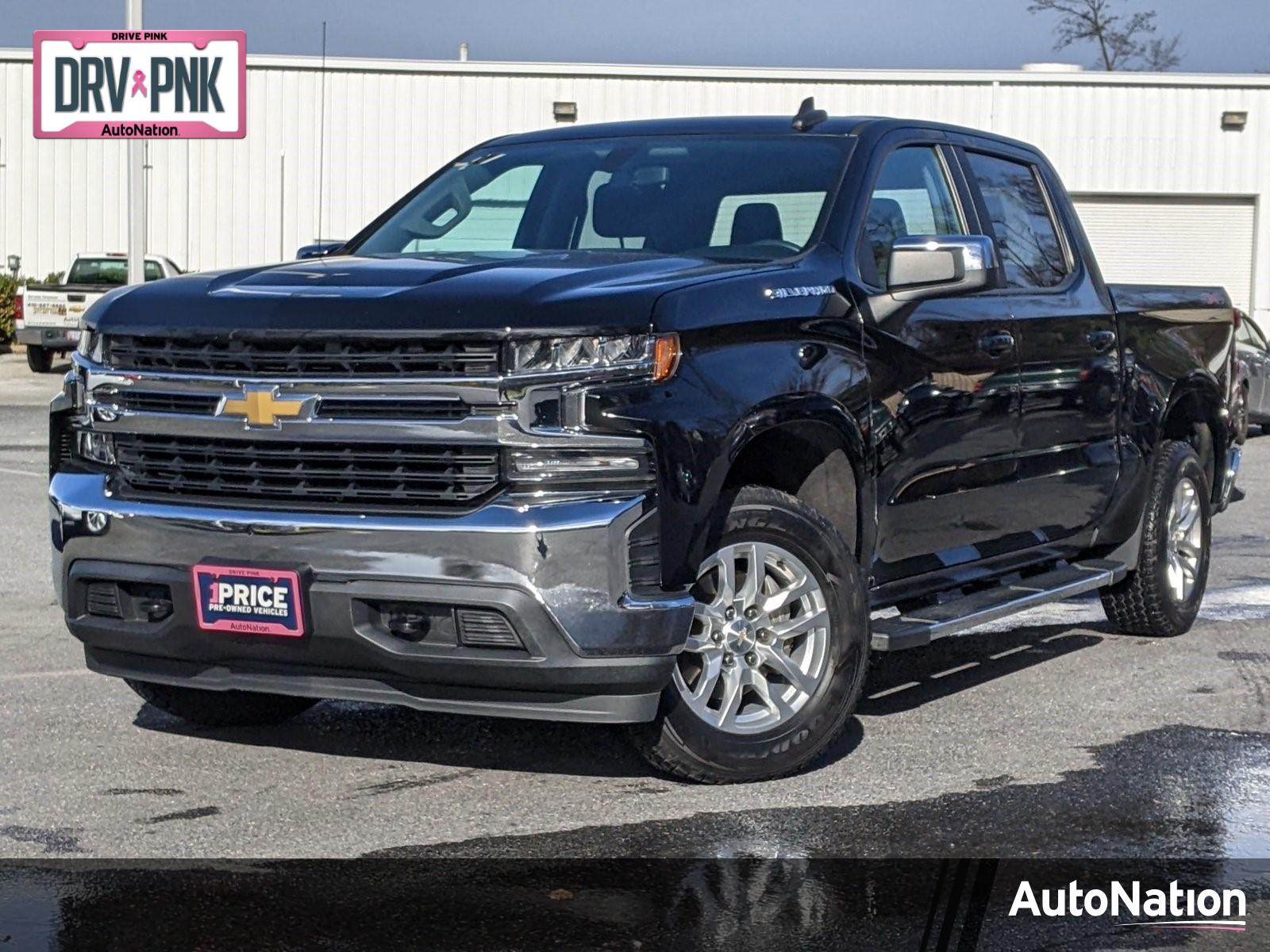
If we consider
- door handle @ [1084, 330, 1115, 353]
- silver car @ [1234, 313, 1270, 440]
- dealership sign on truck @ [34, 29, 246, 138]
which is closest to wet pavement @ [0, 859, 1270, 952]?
door handle @ [1084, 330, 1115, 353]

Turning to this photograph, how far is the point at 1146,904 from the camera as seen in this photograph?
4.55m

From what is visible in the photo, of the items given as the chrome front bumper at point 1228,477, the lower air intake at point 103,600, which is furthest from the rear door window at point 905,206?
the chrome front bumper at point 1228,477

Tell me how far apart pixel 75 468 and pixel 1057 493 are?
11.8 ft

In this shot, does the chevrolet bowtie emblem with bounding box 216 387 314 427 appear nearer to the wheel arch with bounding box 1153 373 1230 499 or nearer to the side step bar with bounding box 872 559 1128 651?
the side step bar with bounding box 872 559 1128 651

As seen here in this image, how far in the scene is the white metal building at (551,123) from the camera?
34.4m

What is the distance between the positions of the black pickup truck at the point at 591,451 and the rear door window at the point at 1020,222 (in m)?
0.30

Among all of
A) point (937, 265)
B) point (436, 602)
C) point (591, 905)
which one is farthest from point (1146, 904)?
point (937, 265)

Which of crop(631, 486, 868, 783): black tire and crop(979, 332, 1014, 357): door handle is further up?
crop(979, 332, 1014, 357): door handle

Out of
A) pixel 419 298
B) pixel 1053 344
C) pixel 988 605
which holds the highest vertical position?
pixel 419 298

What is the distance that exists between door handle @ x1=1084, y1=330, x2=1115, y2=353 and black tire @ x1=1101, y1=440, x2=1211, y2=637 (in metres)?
0.70

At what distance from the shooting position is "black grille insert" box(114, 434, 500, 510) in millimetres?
5160

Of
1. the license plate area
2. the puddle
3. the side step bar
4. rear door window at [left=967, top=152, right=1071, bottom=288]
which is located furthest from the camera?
rear door window at [left=967, top=152, right=1071, bottom=288]

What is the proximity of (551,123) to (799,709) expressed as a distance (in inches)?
1190

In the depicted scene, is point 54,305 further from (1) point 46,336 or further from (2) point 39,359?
(2) point 39,359
